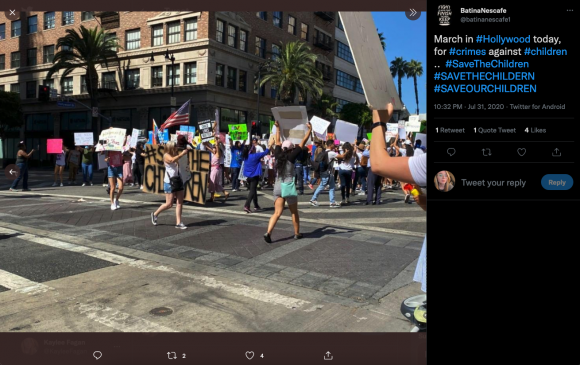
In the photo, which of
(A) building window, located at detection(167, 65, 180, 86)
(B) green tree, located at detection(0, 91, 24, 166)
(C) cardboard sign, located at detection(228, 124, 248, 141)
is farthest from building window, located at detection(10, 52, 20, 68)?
(C) cardboard sign, located at detection(228, 124, 248, 141)

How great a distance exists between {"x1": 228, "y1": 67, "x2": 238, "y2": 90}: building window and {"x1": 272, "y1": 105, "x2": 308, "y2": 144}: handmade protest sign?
2133cm

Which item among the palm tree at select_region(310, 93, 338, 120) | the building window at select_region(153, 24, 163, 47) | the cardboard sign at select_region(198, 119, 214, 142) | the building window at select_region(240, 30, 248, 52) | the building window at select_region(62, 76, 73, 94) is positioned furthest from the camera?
the palm tree at select_region(310, 93, 338, 120)

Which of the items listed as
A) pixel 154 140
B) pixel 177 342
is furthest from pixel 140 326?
pixel 154 140

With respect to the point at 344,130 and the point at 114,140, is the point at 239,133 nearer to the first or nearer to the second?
the point at 344,130

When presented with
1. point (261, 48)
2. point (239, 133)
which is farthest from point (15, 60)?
point (261, 48)

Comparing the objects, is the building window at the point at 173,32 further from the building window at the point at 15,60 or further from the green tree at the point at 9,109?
the green tree at the point at 9,109

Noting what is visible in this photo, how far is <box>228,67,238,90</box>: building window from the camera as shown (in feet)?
89.9

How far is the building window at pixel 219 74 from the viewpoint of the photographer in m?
25.9

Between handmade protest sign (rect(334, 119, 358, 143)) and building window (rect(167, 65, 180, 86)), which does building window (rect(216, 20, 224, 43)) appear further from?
handmade protest sign (rect(334, 119, 358, 143))
